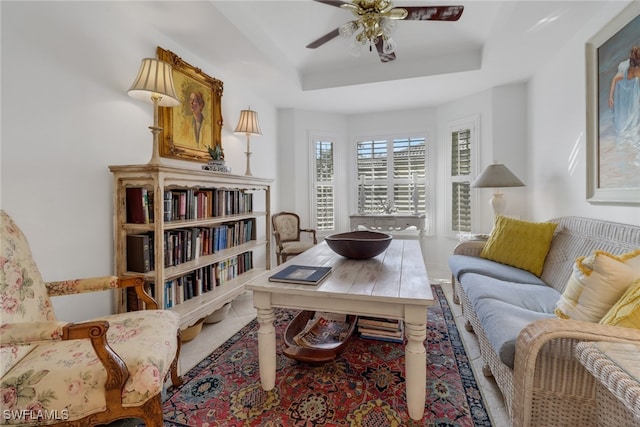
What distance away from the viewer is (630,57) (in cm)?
168

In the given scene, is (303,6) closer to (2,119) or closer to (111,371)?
(2,119)

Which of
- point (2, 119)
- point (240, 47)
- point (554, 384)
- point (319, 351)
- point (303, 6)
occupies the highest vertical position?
point (303, 6)

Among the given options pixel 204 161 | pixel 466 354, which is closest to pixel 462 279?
pixel 466 354

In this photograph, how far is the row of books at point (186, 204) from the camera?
188 cm

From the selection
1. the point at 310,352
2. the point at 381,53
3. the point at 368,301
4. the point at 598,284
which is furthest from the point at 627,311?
the point at 381,53

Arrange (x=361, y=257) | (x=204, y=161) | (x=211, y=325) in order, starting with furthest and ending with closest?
(x=204, y=161) → (x=211, y=325) → (x=361, y=257)

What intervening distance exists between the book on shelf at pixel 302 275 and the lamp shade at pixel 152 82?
1.40 m

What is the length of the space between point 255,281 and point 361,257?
73 centimetres

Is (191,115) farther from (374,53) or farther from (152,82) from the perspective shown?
(374,53)

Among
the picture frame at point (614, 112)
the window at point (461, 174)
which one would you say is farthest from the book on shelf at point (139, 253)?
the window at point (461, 174)

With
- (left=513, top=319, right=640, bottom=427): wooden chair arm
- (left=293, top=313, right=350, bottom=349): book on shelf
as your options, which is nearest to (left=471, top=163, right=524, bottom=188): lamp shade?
(left=293, top=313, right=350, bottom=349): book on shelf

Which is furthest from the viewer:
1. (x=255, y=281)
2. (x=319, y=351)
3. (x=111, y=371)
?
(x=319, y=351)

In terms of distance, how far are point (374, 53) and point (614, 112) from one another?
2.20m

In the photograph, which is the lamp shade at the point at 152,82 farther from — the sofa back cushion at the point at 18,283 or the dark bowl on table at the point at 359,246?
the dark bowl on table at the point at 359,246
